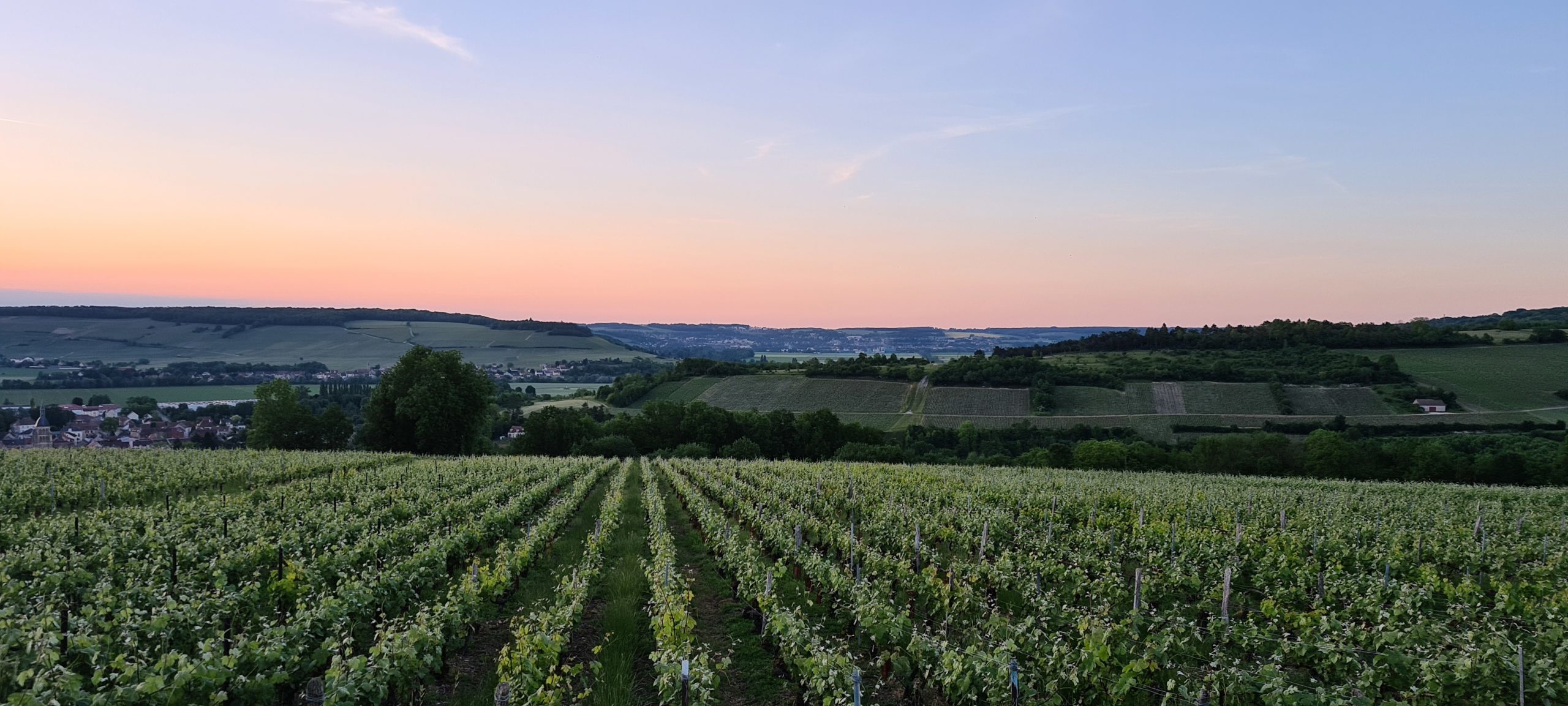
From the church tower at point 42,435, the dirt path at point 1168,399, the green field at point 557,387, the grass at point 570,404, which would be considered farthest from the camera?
the green field at point 557,387

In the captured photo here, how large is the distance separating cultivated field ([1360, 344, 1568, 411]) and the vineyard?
52.9 meters

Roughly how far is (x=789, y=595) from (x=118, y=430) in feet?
221

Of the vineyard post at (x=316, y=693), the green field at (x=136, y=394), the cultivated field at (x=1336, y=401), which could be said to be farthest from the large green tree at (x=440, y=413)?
the cultivated field at (x=1336, y=401)

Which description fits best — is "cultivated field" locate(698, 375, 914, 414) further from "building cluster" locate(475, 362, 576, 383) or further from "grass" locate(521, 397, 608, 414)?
"building cluster" locate(475, 362, 576, 383)

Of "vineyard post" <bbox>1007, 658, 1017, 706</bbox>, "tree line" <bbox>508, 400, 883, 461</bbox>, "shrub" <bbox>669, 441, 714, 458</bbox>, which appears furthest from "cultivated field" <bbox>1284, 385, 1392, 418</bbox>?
"vineyard post" <bbox>1007, 658, 1017, 706</bbox>

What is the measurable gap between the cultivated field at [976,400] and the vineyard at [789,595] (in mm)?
48320

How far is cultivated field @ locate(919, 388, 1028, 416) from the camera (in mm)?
69438

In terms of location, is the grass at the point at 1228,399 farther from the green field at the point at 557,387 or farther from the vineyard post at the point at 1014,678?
the green field at the point at 557,387

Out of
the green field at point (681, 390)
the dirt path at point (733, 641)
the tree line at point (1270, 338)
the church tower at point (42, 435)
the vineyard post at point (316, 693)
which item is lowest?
the church tower at point (42, 435)

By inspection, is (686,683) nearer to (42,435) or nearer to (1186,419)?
(42,435)

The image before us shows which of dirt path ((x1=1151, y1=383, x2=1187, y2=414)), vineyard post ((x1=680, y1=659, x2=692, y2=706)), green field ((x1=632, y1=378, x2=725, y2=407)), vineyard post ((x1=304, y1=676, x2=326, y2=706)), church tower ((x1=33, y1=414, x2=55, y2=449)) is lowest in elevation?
church tower ((x1=33, y1=414, x2=55, y2=449))

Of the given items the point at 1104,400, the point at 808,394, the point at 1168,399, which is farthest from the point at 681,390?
the point at 1168,399

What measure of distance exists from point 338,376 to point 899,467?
317ft

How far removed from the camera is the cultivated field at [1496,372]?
59.1m
